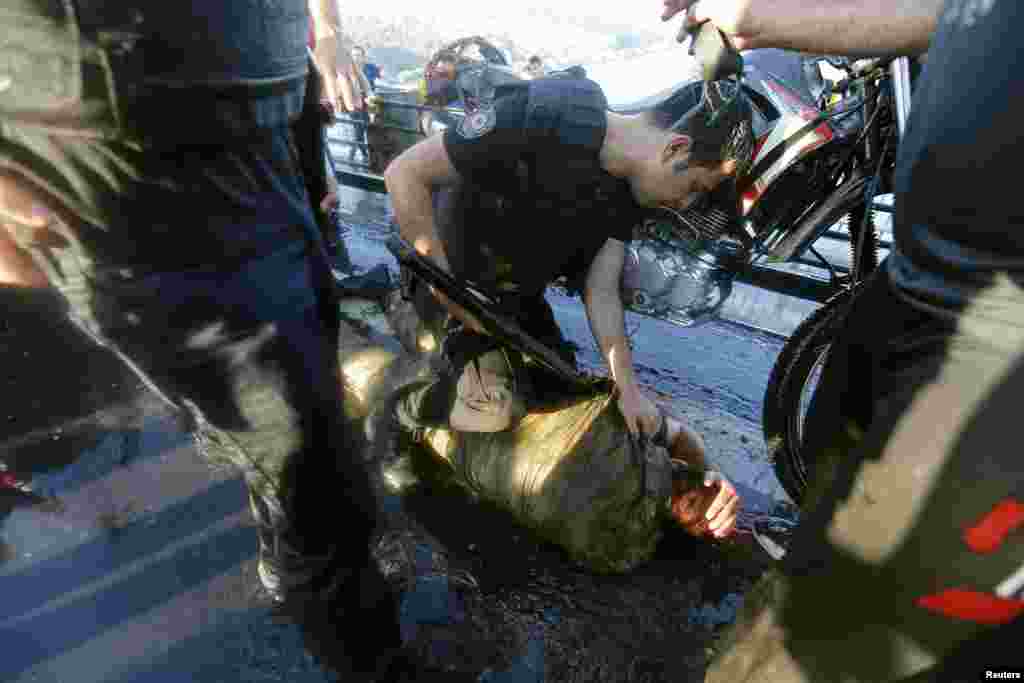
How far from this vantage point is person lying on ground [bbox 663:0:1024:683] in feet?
2.29

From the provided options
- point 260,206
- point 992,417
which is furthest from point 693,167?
point 260,206

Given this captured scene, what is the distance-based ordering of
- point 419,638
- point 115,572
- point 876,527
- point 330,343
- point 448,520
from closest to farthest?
point 876,527, point 330,343, point 419,638, point 115,572, point 448,520

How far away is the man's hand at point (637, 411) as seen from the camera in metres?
1.69

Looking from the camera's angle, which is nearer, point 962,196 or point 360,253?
point 962,196

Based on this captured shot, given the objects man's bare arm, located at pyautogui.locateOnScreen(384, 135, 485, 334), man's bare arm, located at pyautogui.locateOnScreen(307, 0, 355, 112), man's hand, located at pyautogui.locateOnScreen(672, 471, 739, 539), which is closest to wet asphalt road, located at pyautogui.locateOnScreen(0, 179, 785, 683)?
man's hand, located at pyautogui.locateOnScreen(672, 471, 739, 539)

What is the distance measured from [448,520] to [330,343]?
1.04 metres

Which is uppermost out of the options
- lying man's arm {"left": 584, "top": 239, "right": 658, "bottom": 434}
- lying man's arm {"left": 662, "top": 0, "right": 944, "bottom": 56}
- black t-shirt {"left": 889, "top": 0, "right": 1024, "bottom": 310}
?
lying man's arm {"left": 662, "top": 0, "right": 944, "bottom": 56}

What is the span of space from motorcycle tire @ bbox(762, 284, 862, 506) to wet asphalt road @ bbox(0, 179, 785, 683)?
7.9 inches

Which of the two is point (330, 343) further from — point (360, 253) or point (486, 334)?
point (360, 253)

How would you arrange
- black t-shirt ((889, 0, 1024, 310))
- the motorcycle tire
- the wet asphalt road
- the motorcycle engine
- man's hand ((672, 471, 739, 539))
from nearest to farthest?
black t-shirt ((889, 0, 1024, 310)) → the wet asphalt road → man's hand ((672, 471, 739, 539)) → the motorcycle tire → the motorcycle engine

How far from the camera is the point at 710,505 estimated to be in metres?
1.70

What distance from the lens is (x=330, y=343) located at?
1022mm

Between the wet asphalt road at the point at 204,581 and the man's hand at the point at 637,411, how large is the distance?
0.41 m

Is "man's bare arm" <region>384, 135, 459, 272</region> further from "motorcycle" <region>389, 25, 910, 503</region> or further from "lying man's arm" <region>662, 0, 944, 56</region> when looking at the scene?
"lying man's arm" <region>662, 0, 944, 56</region>
